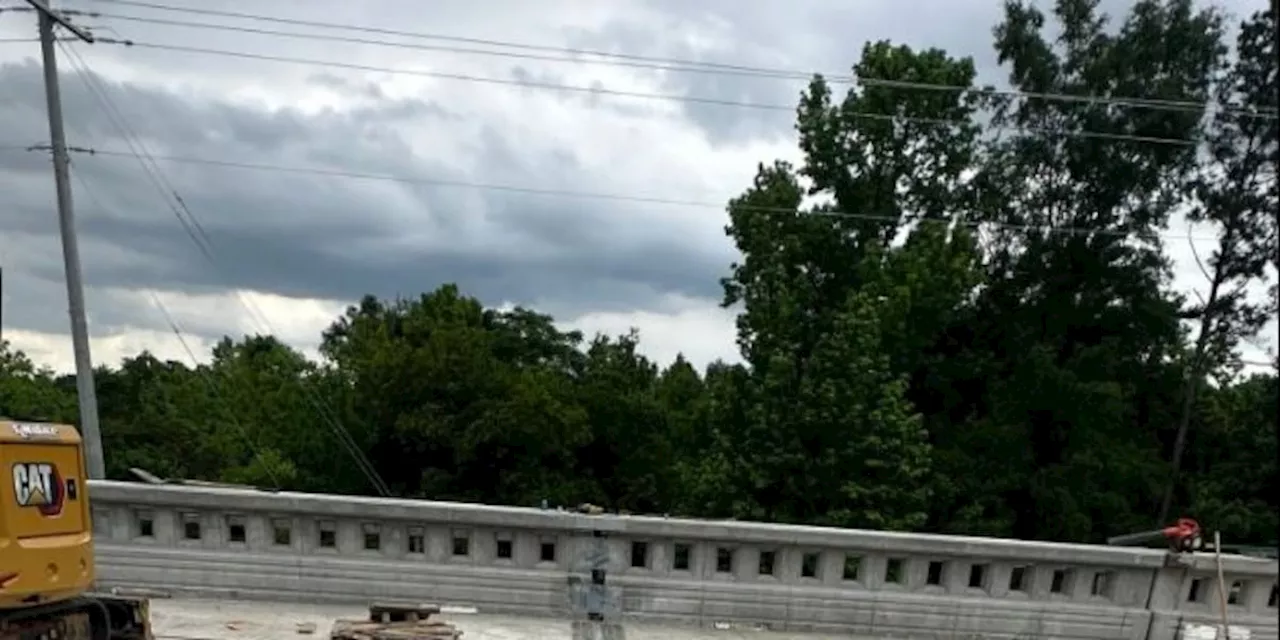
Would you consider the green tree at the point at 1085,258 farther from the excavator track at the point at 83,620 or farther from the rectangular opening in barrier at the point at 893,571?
the excavator track at the point at 83,620

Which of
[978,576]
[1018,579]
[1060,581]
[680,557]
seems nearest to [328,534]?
[680,557]

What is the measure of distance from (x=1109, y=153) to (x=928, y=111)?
4.63 meters

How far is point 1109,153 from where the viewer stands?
24797 millimetres

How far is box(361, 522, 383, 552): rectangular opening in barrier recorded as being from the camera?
865 cm

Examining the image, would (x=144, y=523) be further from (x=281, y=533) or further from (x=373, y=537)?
(x=373, y=537)

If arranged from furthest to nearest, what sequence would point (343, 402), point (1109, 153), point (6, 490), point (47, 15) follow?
point (343, 402) → point (1109, 153) → point (47, 15) → point (6, 490)

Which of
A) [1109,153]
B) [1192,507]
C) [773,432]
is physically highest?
[1109,153]

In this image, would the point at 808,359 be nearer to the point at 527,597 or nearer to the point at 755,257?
the point at 755,257

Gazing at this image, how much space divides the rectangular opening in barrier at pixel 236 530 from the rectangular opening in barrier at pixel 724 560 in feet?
13.7

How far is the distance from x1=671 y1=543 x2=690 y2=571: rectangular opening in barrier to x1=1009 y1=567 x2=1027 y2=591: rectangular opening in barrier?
2974 millimetres

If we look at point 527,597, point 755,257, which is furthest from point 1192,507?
point 527,597

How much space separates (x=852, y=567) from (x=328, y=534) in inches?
187

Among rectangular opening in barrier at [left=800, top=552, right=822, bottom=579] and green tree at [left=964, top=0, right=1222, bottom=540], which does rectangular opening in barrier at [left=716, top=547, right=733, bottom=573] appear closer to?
rectangular opening in barrier at [left=800, top=552, right=822, bottom=579]

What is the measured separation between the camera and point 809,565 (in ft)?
29.1
